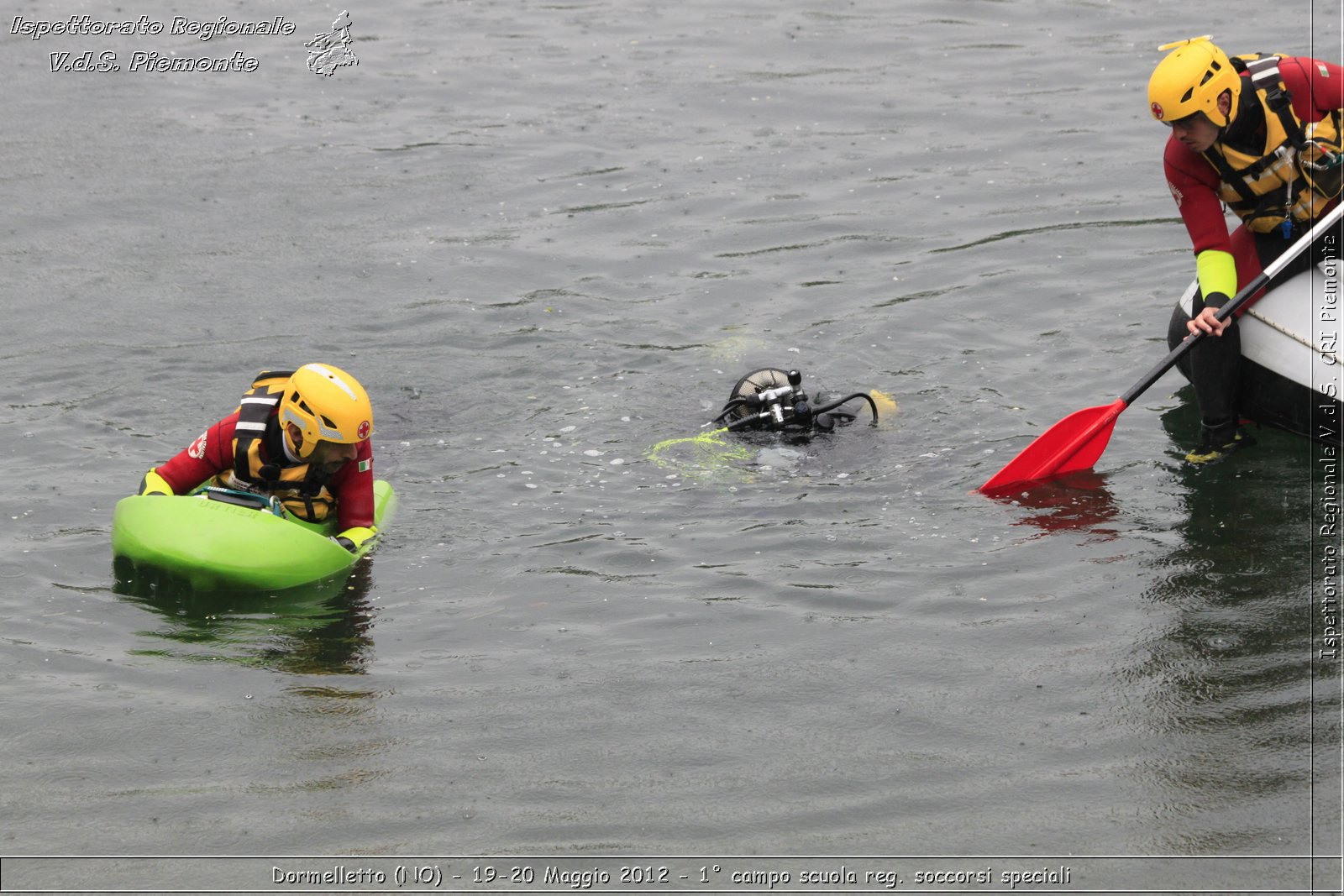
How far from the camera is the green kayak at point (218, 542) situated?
708cm

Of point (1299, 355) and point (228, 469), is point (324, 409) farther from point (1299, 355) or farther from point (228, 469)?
point (1299, 355)

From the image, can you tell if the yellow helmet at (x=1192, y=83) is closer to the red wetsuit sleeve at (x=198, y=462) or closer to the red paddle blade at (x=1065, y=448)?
the red paddle blade at (x=1065, y=448)

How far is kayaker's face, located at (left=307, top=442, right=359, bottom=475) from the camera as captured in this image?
7148mm

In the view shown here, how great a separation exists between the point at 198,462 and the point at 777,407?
3.07m

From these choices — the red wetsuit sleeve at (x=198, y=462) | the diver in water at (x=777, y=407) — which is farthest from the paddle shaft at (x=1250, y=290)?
the red wetsuit sleeve at (x=198, y=462)

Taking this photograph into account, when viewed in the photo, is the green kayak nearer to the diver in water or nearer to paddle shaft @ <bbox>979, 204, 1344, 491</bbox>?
the diver in water

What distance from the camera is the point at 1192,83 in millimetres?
7316

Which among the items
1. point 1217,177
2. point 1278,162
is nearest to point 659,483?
point 1217,177

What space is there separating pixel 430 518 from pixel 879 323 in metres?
3.72

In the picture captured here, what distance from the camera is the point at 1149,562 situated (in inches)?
286

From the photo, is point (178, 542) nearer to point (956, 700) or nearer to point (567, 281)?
point (956, 700)

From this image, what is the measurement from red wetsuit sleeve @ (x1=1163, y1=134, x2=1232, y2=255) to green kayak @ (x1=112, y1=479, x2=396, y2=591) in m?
4.65

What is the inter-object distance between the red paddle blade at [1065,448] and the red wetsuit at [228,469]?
3.22 m

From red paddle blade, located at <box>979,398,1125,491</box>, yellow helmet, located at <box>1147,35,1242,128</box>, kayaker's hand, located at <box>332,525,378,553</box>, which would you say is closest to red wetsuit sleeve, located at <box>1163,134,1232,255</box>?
yellow helmet, located at <box>1147,35,1242,128</box>
